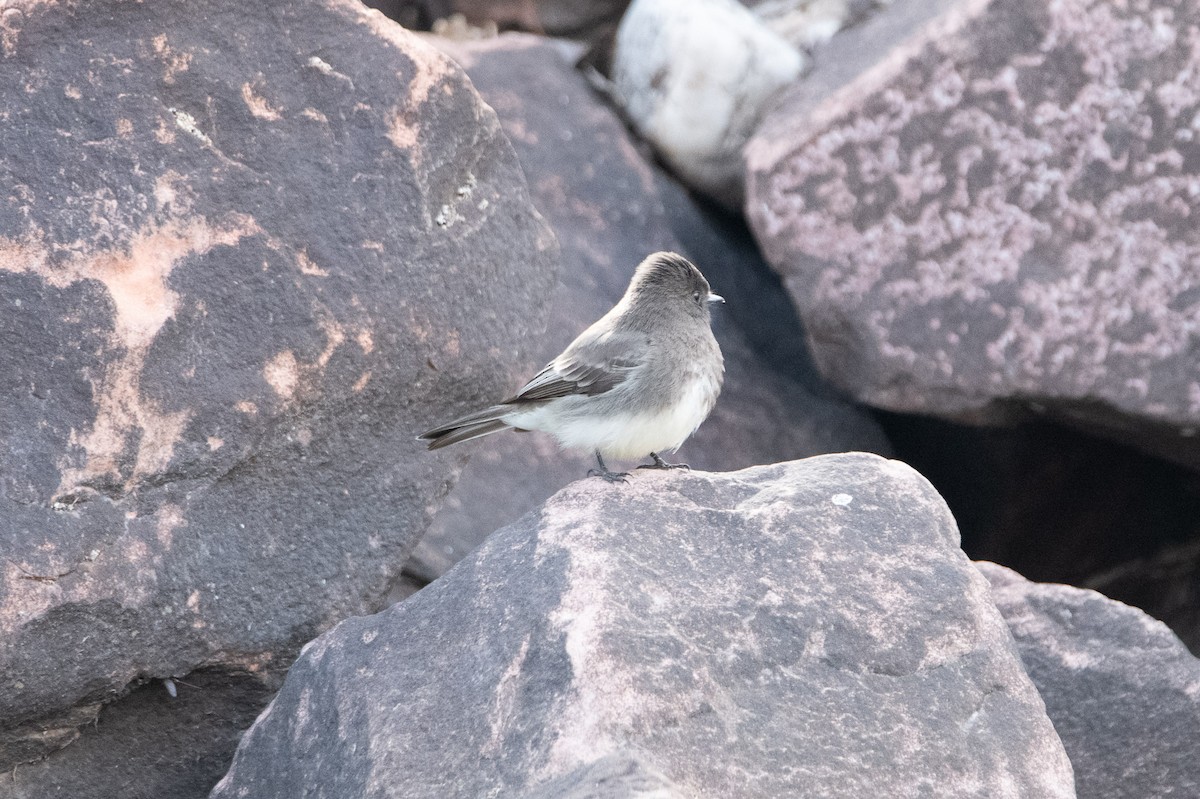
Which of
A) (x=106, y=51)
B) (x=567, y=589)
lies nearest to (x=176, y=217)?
(x=106, y=51)

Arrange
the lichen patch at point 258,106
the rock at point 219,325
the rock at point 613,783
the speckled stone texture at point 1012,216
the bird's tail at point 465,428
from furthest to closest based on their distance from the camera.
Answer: the speckled stone texture at point 1012,216 → the bird's tail at point 465,428 → the lichen patch at point 258,106 → the rock at point 219,325 → the rock at point 613,783

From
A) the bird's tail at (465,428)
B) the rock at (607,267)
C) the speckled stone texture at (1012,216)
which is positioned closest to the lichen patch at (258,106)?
the bird's tail at (465,428)

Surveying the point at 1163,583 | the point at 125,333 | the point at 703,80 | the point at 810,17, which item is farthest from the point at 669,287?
the point at 810,17

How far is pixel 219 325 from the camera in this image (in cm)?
437

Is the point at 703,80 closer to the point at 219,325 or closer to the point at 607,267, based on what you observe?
the point at 607,267

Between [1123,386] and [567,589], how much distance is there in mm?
3415

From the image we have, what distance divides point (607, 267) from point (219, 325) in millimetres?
3197

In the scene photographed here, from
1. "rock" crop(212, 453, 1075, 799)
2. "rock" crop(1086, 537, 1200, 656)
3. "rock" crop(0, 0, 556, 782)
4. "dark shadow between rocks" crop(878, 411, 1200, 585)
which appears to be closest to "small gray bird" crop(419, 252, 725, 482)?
"rock" crop(0, 0, 556, 782)

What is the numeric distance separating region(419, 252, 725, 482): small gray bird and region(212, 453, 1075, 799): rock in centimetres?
102

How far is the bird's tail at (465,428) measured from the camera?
4734 mm

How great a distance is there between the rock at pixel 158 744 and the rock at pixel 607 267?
6.52 feet

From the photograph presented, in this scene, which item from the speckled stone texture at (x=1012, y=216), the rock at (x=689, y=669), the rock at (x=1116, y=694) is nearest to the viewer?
the rock at (x=689, y=669)

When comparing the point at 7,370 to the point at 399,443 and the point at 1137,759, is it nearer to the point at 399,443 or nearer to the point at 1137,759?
the point at 399,443

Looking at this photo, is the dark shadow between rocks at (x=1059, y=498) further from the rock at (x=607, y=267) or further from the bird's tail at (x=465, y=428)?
the bird's tail at (x=465, y=428)
